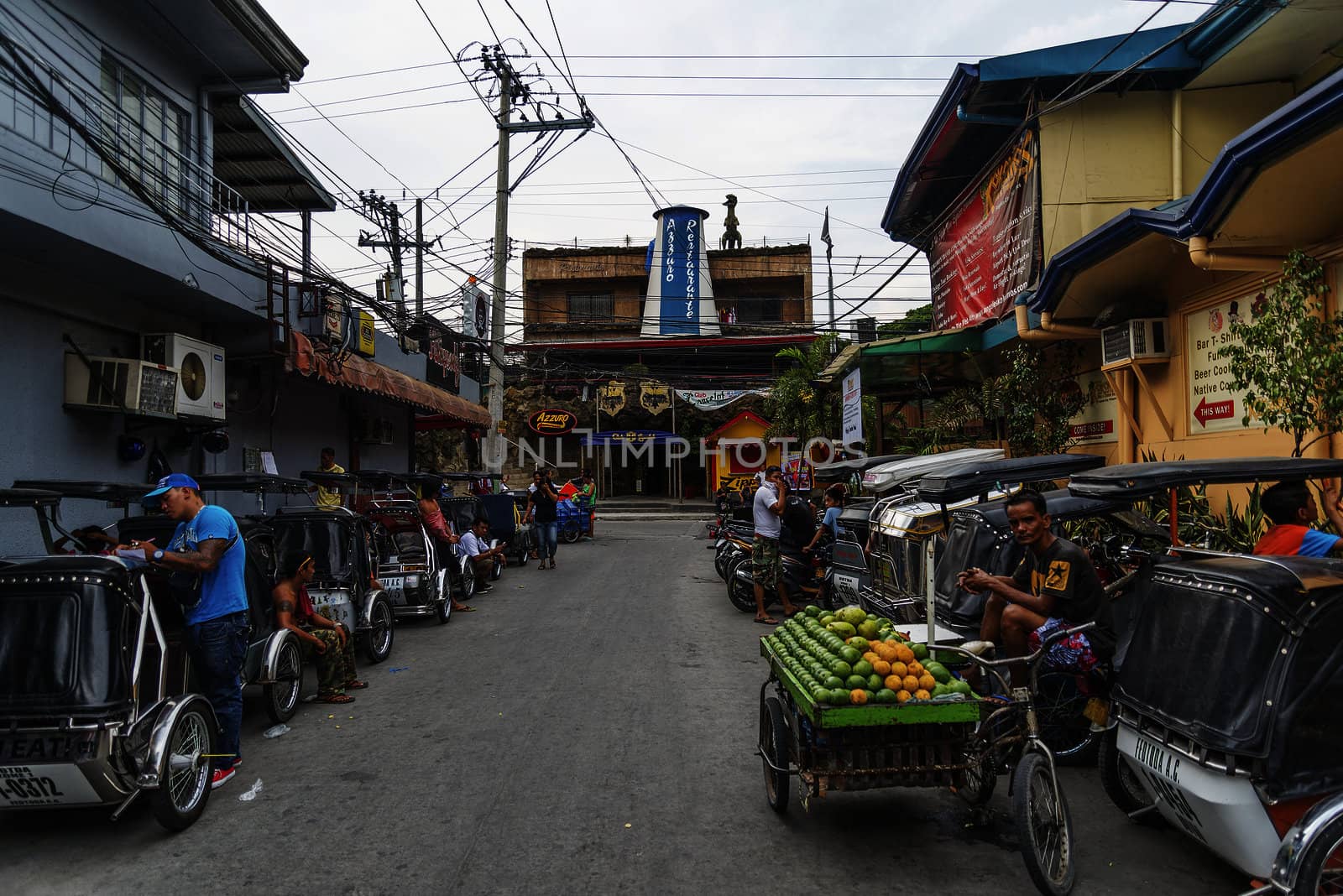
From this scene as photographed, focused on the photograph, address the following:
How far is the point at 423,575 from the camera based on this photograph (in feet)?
36.8

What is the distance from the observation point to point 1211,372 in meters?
9.62

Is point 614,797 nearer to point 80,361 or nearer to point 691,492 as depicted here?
point 80,361

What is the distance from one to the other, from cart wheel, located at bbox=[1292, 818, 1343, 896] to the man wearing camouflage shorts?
817cm

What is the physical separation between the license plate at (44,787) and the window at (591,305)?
3669 cm

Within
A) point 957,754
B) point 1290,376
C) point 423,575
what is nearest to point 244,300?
point 423,575

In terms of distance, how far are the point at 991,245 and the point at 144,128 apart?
12.9 m

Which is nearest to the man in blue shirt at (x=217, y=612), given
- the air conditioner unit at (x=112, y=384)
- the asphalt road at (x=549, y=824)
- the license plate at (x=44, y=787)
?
the asphalt road at (x=549, y=824)

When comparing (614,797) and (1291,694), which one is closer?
(1291,694)

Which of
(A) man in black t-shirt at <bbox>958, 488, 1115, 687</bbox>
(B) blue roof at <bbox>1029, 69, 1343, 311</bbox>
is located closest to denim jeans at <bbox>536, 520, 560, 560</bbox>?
(B) blue roof at <bbox>1029, 69, 1343, 311</bbox>

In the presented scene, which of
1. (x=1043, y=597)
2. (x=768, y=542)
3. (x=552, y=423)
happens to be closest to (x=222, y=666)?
(x=1043, y=597)

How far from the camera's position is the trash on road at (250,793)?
530 cm

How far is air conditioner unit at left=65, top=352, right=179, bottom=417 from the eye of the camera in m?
10.0

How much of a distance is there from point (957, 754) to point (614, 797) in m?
2.04

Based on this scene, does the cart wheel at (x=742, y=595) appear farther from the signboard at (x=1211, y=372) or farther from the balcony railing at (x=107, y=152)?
the balcony railing at (x=107, y=152)
